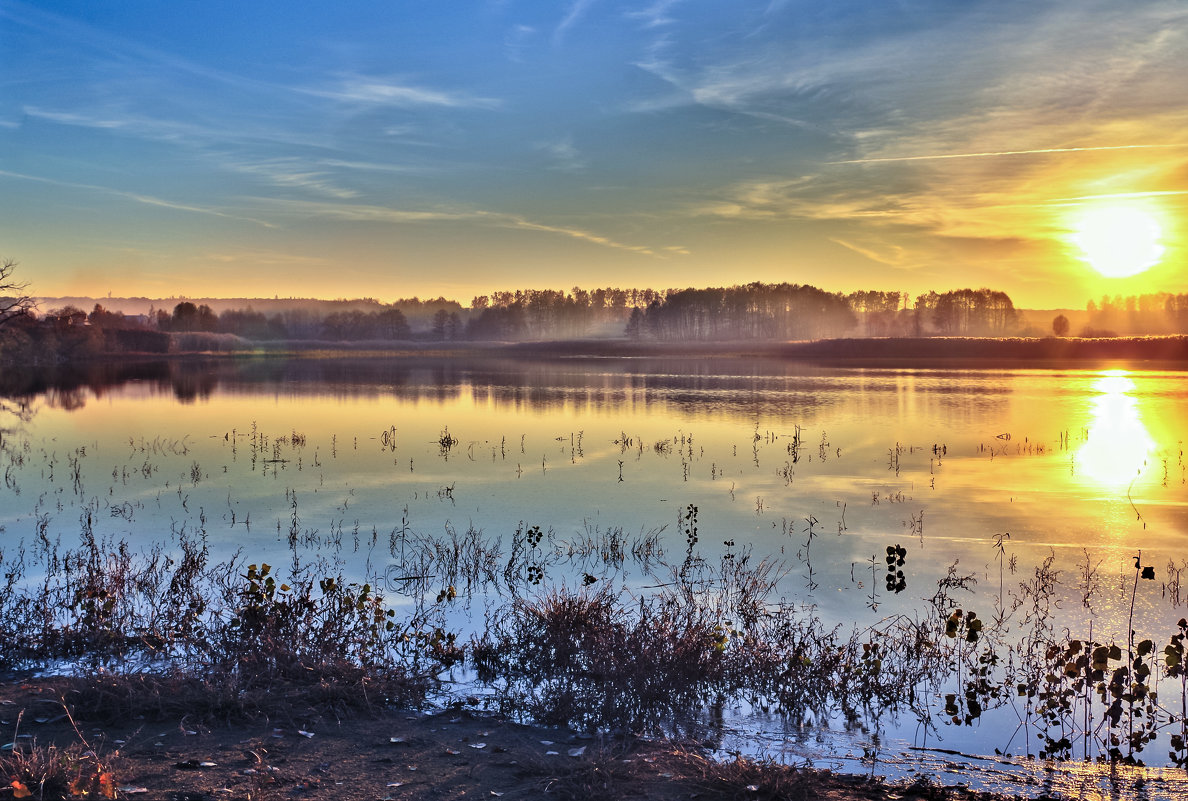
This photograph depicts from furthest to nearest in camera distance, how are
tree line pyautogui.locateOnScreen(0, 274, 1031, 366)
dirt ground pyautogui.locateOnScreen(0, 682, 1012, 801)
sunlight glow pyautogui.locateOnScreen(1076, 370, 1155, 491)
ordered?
tree line pyautogui.locateOnScreen(0, 274, 1031, 366) → sunlight glow pyautogui.locateOnScreen(1076, 370, 1155, 491) → dirt ground pyautogui.locateOnScreen(0, 682, 1012, 801)

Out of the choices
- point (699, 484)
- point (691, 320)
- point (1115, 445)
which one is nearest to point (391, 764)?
point (699, 484)

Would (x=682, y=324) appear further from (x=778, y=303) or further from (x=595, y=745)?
(x=595, y=745)

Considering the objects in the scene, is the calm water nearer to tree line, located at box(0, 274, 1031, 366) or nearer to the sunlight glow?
the sunlight glow

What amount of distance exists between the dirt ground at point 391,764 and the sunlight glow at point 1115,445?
16895 millimetres

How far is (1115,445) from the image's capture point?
25625 mm

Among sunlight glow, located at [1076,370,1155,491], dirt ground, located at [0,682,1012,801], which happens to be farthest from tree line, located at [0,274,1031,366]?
dirt ground, located at [0,682,1012,801]

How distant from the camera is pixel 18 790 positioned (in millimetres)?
4934

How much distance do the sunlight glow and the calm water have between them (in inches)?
6.1

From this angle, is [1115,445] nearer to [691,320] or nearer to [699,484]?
[699,484]

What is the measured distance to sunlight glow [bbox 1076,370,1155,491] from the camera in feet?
67.5

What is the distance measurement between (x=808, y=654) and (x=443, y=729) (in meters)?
3.94

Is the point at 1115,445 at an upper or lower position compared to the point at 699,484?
upper

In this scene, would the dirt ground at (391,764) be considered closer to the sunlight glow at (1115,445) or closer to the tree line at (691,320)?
the sunlight glow at (1115,445)

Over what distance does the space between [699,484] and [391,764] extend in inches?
551
